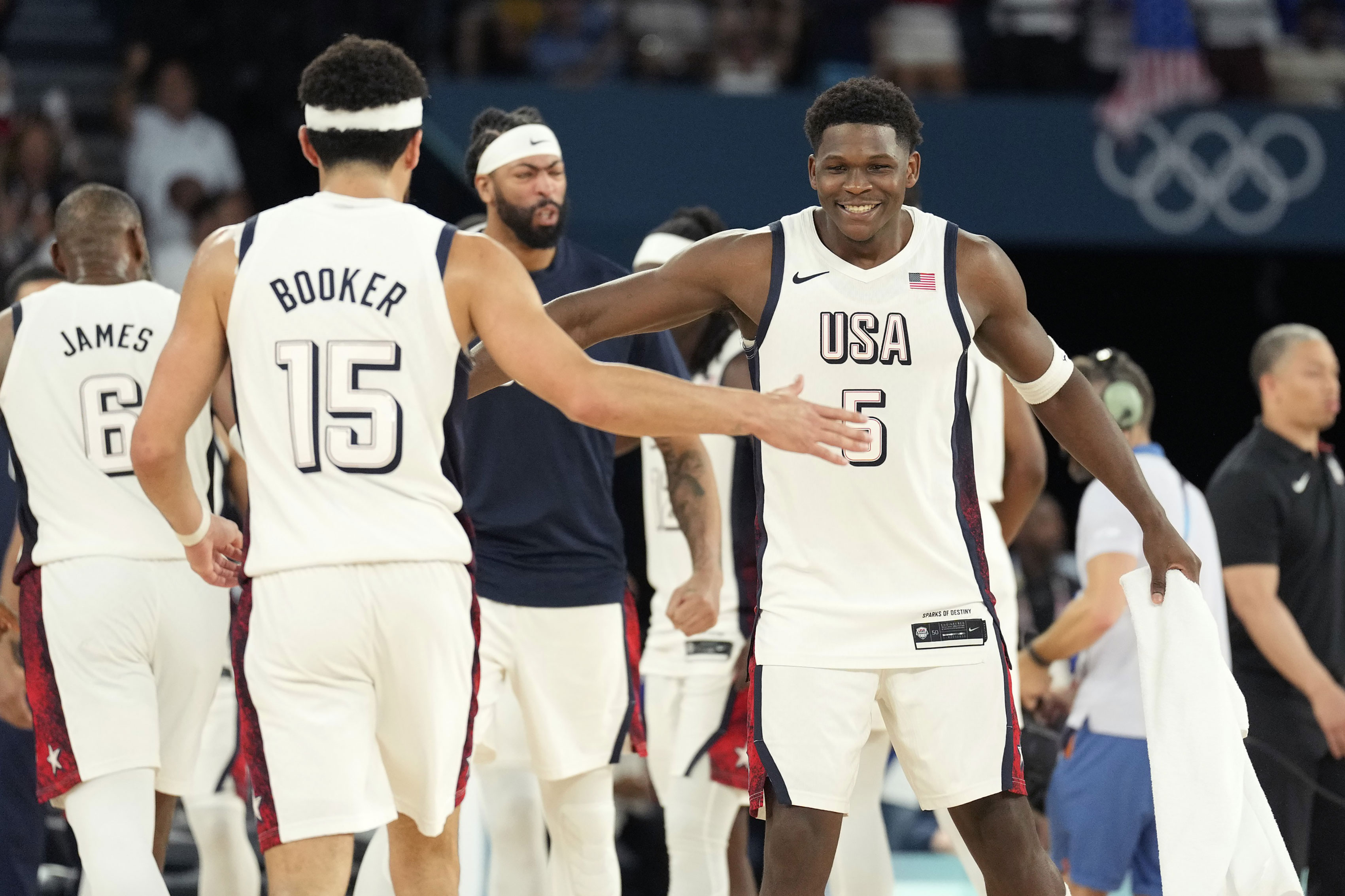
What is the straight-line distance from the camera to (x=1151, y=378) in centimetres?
1526

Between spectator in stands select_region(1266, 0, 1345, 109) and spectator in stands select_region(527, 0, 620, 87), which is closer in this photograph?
spectator in stands select_region(527, 0, 620, 87)

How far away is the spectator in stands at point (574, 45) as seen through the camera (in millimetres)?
12273

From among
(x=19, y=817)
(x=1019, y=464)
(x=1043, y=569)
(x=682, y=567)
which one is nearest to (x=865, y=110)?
(x=1019, y=464)

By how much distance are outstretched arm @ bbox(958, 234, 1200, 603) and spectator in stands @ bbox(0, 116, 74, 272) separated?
7.40 meters

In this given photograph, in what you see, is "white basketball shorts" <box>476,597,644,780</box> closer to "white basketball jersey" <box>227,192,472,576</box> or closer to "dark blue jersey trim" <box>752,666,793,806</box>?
"dark blue jersey trim" <box>752,666,793,806</box>

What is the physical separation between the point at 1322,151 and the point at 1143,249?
271cm

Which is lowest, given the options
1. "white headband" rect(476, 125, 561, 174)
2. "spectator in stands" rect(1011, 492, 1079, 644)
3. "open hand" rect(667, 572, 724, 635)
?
"spectator in stands" rect(1011, 492, 1079, 644)

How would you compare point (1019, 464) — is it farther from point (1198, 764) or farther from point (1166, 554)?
point (1198, 764)

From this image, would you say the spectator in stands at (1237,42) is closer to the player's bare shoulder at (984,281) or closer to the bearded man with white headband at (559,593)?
the bearded man with white headband at (559,593)

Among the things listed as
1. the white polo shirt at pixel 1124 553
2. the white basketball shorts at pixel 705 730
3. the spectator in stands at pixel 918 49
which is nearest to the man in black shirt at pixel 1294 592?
the white polo shirt at pixel 1124 553

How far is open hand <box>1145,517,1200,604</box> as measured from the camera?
4.29 m

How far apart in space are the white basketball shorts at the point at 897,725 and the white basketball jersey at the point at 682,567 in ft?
6.05

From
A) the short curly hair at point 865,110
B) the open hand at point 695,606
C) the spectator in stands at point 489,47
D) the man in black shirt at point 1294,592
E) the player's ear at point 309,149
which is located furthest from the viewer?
the spectator in stands at point 489,47

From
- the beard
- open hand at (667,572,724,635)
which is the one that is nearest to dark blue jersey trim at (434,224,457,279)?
open hand at (667,572,724,635)
